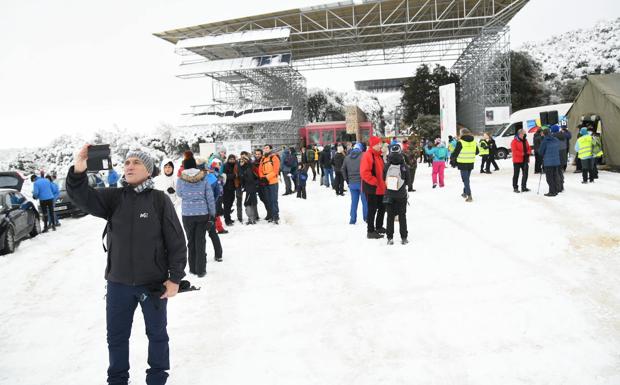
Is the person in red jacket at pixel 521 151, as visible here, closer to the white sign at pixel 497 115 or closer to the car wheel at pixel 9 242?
the car wheel at pixel 9 242

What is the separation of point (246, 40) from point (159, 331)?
103 feet

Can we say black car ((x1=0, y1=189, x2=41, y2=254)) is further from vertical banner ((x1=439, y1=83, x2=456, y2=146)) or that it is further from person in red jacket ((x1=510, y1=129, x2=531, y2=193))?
vertical banner ((x1=439, y1=83, x2=456, y2=146))

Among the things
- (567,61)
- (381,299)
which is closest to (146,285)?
(381,299)

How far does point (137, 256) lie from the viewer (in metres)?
2.84

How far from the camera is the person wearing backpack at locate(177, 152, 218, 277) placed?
608 cm

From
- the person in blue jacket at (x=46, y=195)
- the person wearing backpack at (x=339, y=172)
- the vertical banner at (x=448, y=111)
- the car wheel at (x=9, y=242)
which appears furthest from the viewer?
the vertical banner at (x=448, y=111)

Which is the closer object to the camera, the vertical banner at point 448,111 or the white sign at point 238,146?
the vertical banner at point 448,111

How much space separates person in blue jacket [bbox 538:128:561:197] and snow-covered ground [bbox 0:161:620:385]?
1924mm

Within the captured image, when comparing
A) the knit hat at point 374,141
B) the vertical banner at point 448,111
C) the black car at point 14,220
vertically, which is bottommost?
the black car at point 14,220

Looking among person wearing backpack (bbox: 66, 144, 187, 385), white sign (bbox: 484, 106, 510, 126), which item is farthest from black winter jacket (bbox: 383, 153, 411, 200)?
white sign (bbox: 484, 106, 510, 126)

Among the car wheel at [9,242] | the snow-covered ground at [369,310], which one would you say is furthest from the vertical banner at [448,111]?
the car wheel at [9,242]

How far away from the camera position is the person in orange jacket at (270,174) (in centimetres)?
964

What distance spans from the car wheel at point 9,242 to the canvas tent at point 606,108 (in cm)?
1598

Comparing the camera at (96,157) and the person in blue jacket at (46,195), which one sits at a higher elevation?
the camera at (96,157)
